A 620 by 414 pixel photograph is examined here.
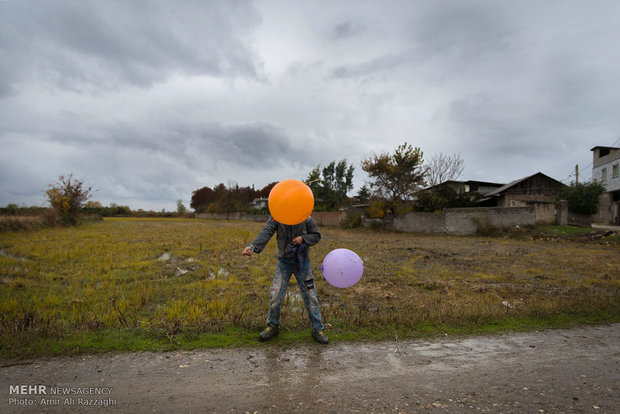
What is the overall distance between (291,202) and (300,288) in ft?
4.17

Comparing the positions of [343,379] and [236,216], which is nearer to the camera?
[343,379]

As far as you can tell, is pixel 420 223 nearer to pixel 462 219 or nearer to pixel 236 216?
pixel 462 219

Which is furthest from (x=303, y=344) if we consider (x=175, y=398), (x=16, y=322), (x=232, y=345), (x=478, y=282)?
(x=478, y=282)

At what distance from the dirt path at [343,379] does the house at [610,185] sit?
1383 inches

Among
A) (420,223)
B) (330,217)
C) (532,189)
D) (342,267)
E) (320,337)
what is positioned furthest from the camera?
(330,217)

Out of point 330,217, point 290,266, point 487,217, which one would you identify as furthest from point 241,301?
point 330,217

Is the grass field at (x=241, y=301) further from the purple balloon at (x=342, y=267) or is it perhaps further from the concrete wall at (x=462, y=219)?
the concrete wall at (x=462, y=219)

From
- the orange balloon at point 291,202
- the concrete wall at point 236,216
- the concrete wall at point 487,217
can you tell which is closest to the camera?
the orange balloon at point 291,202

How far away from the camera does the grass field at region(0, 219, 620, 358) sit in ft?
13.4

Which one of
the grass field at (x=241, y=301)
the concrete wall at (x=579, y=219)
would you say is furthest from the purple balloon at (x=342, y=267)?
the concrete wall at (x=579, y=219)

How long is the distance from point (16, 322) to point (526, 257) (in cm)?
1503

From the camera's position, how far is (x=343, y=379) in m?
3.10

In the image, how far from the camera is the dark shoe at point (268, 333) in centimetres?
403

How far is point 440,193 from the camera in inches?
1089
